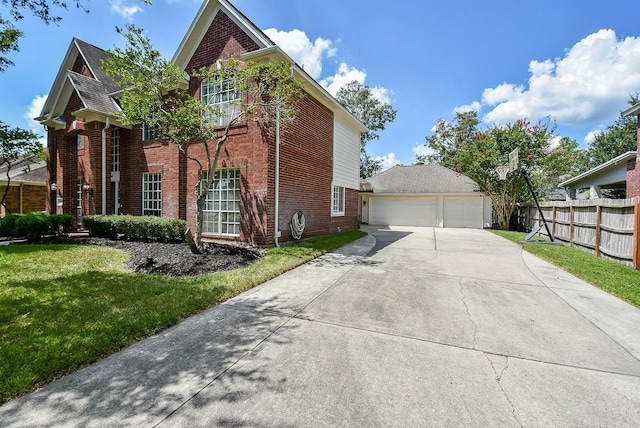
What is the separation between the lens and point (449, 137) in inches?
1444

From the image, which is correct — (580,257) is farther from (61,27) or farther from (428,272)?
(61,27)

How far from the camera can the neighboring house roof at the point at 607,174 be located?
46.3 feet

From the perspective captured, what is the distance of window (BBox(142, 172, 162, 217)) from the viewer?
12.2m

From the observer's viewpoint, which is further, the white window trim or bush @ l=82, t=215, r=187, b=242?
the white window trim

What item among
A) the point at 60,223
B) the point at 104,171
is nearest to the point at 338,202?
the point at 104,171

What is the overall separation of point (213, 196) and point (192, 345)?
7.71 metres

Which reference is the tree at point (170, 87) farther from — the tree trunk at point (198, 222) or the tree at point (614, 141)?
the tree at point (614, 141)

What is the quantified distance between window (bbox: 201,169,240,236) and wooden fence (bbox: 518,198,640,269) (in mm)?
11097

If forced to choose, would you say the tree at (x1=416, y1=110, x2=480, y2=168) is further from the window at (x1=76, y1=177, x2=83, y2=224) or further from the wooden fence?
the window at (x1=76, y1=177, x2=83, y2=224)

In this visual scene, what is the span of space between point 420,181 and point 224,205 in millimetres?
16393

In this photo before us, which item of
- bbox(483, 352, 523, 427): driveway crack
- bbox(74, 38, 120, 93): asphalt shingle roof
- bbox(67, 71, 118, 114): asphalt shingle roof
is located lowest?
bbox(483, 352, 523, 427): driveway crack

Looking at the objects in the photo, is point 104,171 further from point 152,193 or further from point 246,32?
point 246,32

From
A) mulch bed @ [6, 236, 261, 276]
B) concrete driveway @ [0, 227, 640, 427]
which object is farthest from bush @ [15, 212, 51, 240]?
concrete driveway @ [0, 227, 640, 427]

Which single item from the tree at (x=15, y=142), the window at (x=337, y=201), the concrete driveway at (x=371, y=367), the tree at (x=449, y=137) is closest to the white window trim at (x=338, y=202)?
the window at (x=337, y=201)
